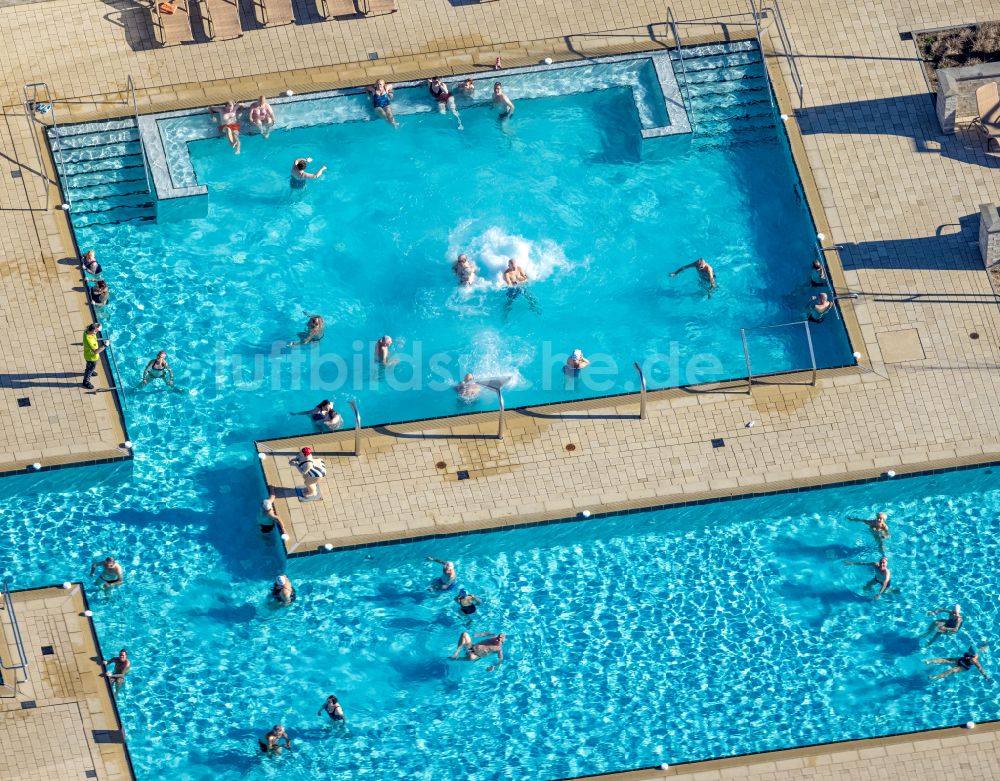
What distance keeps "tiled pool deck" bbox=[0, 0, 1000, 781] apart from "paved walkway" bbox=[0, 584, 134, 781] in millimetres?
74

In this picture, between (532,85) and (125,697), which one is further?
(532,85)

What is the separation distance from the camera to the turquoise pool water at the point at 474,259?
4450 cm

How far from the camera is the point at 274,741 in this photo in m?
40.3

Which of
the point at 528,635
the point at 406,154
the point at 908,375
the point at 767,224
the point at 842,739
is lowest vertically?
the point at 842,739

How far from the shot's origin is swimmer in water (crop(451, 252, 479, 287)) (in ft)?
148

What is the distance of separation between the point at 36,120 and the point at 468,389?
1098 cm

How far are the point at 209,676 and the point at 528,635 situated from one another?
603 centimetres

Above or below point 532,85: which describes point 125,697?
below

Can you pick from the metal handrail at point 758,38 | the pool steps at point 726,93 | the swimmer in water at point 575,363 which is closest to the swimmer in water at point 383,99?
the pool steps at point 726,93

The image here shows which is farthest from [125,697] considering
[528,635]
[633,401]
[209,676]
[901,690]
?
[901,690]

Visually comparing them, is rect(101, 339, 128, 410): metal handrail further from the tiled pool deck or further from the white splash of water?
the white splash of water

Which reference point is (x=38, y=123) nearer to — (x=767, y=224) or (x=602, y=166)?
(x=602, y=166)

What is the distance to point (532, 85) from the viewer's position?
1869 inches

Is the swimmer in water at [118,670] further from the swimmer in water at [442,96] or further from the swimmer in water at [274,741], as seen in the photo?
the swimmer in water at [442,96]
